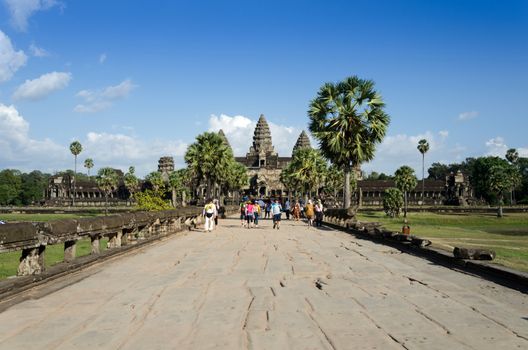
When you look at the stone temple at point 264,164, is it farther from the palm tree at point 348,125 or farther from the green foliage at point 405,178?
the palm tree at point 348,125

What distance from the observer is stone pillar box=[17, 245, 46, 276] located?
809 cm

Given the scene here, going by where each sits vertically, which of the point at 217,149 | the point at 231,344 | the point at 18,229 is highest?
the point at 217,149

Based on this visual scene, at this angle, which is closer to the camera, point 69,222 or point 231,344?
point 231,344

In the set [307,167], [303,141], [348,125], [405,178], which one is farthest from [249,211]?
[303,141]

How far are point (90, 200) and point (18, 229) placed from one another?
11971 cm

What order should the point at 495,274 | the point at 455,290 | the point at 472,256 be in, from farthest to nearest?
the point at 472,256 → the point at 495,274 → the point at 455,290

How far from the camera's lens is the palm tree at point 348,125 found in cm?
2959

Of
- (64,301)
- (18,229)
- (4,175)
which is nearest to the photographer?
(64,301)

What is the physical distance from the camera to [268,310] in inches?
253

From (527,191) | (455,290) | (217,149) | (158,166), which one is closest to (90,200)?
(158,166)

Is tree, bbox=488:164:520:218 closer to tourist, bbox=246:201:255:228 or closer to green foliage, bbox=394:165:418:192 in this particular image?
green foliage, bbox=394:165:418:192

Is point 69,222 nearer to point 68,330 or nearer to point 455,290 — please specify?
point 68,330

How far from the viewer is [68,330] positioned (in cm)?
543

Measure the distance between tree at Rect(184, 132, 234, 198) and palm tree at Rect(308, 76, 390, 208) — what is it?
18517 millimetres
